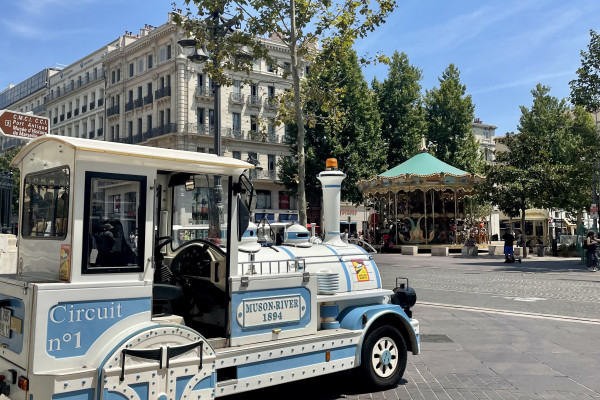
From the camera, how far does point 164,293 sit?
460 cm

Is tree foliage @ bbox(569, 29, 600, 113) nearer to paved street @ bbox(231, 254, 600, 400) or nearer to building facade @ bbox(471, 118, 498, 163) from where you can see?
paved street @ bbox(231, 254, 600, 400)

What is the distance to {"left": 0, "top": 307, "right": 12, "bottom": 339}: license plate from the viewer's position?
12.7 feet

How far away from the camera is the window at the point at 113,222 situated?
379 cm

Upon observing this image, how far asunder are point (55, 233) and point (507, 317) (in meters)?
8.63

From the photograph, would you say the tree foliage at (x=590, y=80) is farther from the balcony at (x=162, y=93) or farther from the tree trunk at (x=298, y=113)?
the balcony at (x=162, y=93)

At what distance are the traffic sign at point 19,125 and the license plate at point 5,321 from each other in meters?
2.92

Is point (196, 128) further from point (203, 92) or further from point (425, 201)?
point (425, 201)

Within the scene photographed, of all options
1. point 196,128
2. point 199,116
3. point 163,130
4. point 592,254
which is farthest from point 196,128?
point 592,254

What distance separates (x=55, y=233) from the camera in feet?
13.1

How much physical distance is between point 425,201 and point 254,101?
785 inches

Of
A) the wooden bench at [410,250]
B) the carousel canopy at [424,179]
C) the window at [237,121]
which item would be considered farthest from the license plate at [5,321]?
the window at [237,121]

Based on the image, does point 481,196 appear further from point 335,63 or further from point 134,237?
point 134,237

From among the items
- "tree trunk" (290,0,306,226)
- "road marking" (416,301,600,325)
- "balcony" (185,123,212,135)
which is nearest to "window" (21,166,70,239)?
"tree trunk" (290,0,306,226)

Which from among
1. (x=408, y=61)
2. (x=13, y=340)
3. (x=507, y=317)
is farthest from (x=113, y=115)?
(x=13, y=340)
